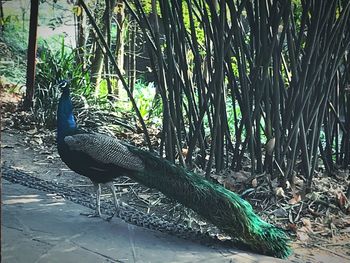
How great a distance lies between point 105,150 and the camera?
336cm

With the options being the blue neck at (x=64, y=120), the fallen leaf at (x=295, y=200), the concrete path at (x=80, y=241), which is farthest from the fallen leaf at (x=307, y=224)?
the blue neck at (x=64, y=120)

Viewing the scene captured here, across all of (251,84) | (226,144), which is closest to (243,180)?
(226,144)

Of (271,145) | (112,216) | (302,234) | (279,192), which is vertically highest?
(271,145)

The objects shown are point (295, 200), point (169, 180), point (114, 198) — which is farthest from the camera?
point (295, 200)

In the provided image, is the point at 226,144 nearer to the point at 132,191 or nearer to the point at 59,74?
the point at 132,191

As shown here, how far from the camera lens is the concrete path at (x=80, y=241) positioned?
107 inches

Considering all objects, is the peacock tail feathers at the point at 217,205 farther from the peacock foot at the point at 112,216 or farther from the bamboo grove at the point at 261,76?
the bamboo grove at the point at 261,76

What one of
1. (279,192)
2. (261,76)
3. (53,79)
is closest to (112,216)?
(279,192)

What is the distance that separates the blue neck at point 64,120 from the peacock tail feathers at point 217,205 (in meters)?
0.61

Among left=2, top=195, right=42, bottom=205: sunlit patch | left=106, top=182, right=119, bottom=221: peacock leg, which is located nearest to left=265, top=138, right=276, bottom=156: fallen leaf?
left=106, top=182, right=119, bottom=221: peacock leg

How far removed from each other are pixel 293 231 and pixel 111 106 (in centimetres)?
388

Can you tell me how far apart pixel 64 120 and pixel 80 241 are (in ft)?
3.24

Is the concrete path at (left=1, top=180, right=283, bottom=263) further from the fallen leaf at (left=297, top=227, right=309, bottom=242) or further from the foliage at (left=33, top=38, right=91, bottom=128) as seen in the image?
the foliage at (left=33, top=38, right=91, bottom=128)

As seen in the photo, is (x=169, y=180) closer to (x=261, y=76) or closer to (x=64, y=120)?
(x=64, y=120)
